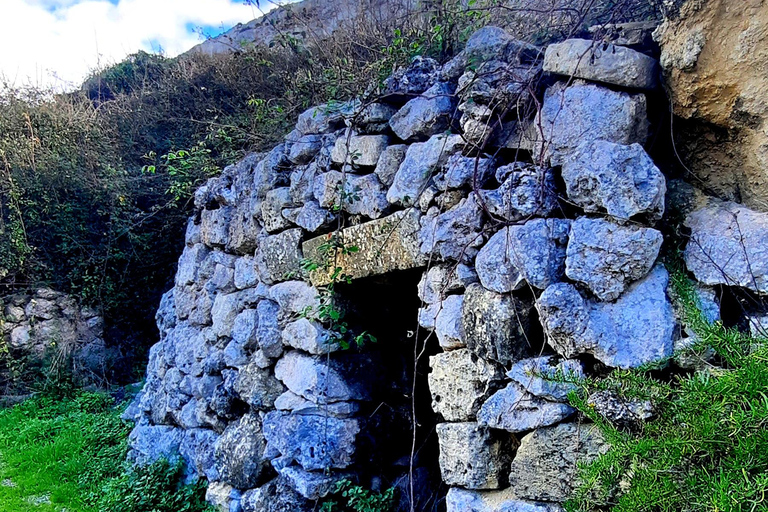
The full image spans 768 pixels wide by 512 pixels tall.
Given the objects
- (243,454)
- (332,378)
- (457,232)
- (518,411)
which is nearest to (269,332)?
(332,378)

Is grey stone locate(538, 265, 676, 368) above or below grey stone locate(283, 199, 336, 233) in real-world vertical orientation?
below

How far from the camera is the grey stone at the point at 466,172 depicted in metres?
2.14

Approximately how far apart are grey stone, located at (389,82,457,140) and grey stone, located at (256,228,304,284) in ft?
3.02

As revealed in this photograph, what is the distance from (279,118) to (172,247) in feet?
12.3

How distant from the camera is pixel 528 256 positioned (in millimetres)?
1854

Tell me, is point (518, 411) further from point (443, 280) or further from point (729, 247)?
point (729, 247)

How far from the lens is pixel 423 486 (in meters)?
2.84

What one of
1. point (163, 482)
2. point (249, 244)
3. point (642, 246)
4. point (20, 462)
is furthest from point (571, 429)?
point (20, 462)

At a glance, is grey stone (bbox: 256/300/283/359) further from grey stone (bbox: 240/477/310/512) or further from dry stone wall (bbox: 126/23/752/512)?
grey stone (bbox: 240/477/310/512)

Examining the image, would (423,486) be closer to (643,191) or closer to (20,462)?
(643,191)

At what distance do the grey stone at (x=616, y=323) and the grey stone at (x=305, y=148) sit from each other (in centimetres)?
184

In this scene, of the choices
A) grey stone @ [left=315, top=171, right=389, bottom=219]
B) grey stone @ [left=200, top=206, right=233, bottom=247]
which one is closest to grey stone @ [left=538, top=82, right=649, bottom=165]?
grey stone @ [left=315, top=171, right=389, bottom=219]

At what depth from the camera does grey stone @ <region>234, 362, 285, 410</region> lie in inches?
122

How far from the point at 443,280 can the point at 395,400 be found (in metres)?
1.02
